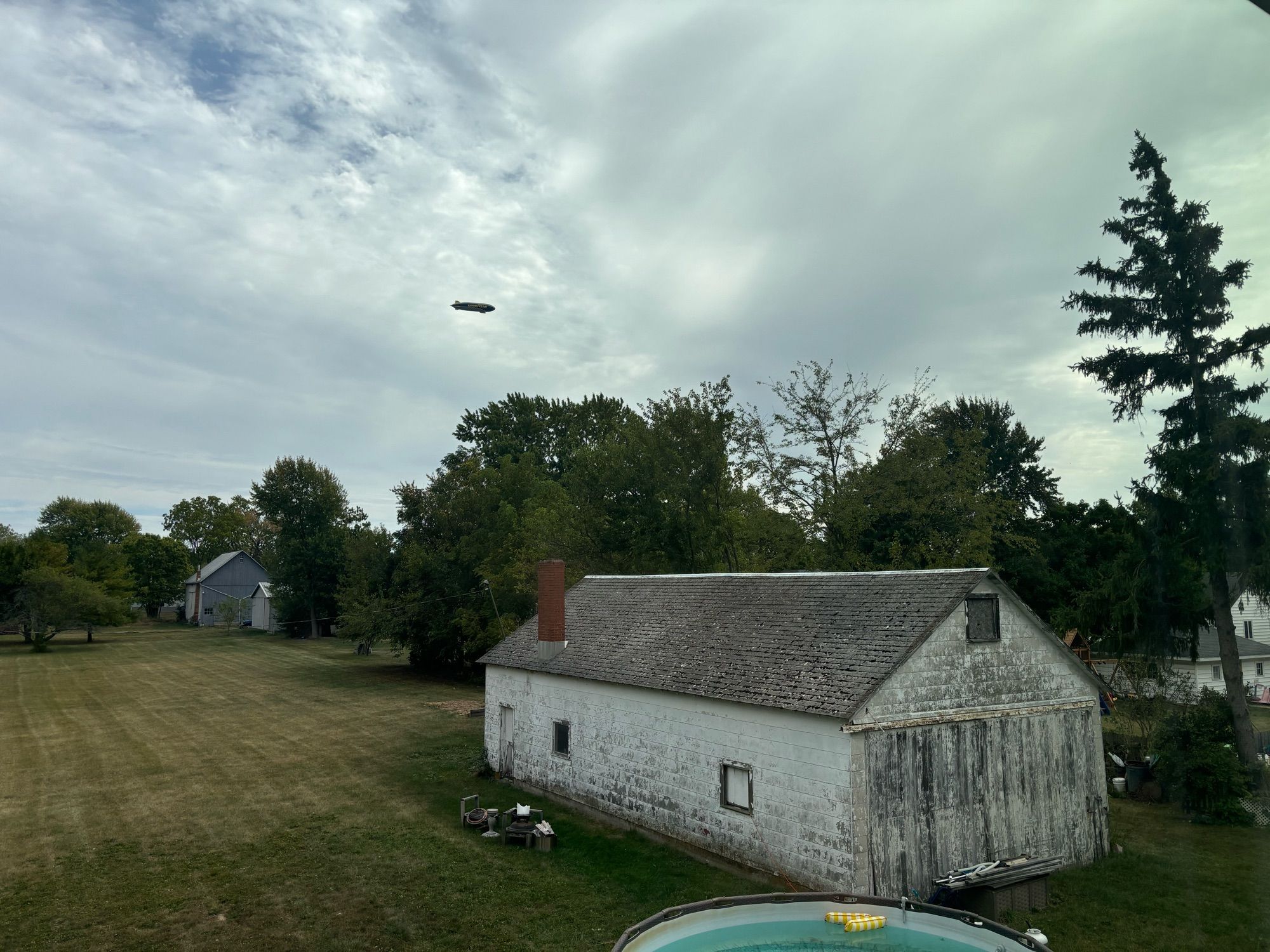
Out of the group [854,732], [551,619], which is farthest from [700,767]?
[551,619]

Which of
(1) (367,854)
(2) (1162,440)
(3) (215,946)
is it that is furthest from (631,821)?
(2) (1162,440)

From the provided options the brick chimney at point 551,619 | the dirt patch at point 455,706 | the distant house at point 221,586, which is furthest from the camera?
the distant house at point 221,586

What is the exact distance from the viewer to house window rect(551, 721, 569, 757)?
20.7 m

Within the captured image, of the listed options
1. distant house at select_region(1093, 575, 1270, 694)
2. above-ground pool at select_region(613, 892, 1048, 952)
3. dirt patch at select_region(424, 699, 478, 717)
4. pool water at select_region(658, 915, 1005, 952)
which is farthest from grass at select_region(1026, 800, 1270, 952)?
dirt patch at select_region(424, 699, 478, 717)

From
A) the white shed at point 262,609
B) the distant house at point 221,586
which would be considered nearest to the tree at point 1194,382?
the white shed at point 262,609

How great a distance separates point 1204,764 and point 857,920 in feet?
49.6

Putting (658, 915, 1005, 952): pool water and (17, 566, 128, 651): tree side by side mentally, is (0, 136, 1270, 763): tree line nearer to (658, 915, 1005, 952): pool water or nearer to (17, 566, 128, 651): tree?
(17, 566, 128, 651): tree

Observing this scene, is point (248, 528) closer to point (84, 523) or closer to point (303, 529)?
point (84, 523)

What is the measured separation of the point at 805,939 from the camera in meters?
11.4

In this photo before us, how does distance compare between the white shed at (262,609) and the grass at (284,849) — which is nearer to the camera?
the grass at (284,849)

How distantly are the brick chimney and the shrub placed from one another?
1699 centimetres

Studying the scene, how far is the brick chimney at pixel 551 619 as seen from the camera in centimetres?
2236

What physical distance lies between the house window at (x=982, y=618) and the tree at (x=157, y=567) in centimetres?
9859

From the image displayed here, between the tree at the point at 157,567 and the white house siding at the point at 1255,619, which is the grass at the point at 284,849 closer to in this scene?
the white house siding at the point at 1255,619
